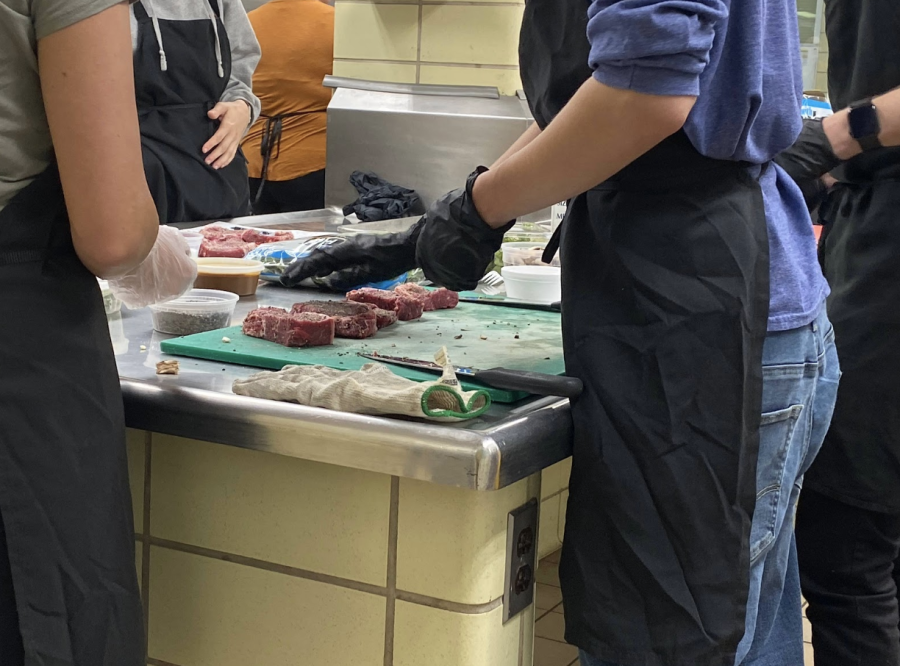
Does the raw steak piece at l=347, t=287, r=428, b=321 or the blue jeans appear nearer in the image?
the blue jeans

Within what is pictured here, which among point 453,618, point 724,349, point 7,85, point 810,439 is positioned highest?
point 7,85

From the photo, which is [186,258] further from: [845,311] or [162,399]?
[845,311]

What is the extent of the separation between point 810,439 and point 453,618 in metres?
0.50

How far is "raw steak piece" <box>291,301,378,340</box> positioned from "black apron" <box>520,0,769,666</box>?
443 mm

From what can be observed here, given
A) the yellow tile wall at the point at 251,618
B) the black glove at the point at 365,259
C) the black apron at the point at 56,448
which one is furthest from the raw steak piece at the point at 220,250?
the black apron at the point at 56,448

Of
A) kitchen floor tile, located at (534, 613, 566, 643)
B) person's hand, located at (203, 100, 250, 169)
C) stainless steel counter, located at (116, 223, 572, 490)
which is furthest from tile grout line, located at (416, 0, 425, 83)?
stainless steel counter, located at (116, 223, 572, 490)

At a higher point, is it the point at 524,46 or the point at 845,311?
the point at 524,46

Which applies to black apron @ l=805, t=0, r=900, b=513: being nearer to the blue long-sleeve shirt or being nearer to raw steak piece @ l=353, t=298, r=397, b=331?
the blue long-sleeve shirt

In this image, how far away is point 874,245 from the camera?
65.8 inches

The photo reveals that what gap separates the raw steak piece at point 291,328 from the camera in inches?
54.2

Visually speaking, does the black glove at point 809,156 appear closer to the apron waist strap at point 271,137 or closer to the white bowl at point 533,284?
the white bowl at point 533,284

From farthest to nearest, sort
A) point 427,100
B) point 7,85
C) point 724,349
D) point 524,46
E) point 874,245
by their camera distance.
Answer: point 427,100 → point 874,245 → point 524,46 → point 724,349 → point 7,85

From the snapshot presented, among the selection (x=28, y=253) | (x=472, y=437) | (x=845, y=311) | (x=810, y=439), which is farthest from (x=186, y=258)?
(x=845, y=311)

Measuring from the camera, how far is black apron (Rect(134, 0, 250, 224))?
7.98 feet
